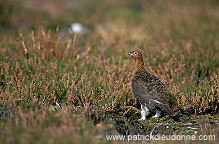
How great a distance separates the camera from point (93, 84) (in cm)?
537

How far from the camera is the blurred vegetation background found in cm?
351

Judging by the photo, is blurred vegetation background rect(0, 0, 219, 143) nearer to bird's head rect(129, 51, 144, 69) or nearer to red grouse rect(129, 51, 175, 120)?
red grouse rect(129, 51, 175, 120)

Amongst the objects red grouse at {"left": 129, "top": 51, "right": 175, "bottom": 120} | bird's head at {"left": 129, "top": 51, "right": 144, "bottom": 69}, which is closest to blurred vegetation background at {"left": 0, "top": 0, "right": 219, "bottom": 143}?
red grouse at {"left": 129, "top": 51, "right": 175, "bottom": 120}

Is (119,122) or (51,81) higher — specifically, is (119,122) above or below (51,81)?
below

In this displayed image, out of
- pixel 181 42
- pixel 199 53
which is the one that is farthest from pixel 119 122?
pixel 181 42

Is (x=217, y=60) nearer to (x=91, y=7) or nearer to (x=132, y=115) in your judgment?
(x=132, y=115)

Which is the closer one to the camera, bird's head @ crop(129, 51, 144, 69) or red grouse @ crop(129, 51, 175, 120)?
red grouse @ crop(129, 51, 175, 120)

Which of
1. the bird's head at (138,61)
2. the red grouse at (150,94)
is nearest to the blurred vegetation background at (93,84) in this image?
the red grouse at (150,94)

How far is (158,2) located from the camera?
16531mm

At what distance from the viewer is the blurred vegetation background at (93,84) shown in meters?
3.51

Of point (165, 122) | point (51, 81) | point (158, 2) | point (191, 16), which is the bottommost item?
point (165, 122)

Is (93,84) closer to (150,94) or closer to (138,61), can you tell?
(138,61)

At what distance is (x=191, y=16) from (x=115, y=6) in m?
5.38

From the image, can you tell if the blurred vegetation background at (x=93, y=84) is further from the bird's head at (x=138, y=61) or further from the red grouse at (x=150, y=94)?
the bird's head at (x=138, y=61)
